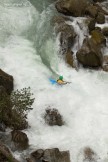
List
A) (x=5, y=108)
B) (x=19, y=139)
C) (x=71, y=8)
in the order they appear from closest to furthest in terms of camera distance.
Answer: (x=5, y=108)
(x=19, y=139)
(x=71, y=8)

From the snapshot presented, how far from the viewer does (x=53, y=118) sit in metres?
12.7

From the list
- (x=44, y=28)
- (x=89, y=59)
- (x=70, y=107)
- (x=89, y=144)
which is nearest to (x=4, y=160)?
(x=89, y=144)

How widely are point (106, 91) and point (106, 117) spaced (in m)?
1.58

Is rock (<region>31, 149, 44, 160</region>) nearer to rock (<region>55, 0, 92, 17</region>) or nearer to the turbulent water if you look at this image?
the turbulent water

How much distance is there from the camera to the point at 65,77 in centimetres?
1517

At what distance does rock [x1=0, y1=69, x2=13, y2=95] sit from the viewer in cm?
1288

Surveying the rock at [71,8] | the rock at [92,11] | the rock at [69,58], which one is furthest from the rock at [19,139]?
the rock at [92,11]

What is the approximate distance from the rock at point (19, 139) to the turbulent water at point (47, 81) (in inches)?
12.5

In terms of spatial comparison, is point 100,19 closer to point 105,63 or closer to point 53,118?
point 105,63

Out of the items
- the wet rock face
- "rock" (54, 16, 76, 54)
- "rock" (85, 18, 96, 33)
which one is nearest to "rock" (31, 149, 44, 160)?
the wet rock face

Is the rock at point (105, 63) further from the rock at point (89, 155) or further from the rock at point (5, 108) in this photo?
the rock at point (5, 108)

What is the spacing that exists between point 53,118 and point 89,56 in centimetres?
390

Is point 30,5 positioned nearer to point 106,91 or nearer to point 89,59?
point 89,59

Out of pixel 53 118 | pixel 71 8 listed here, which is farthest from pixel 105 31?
pixel 53 118
